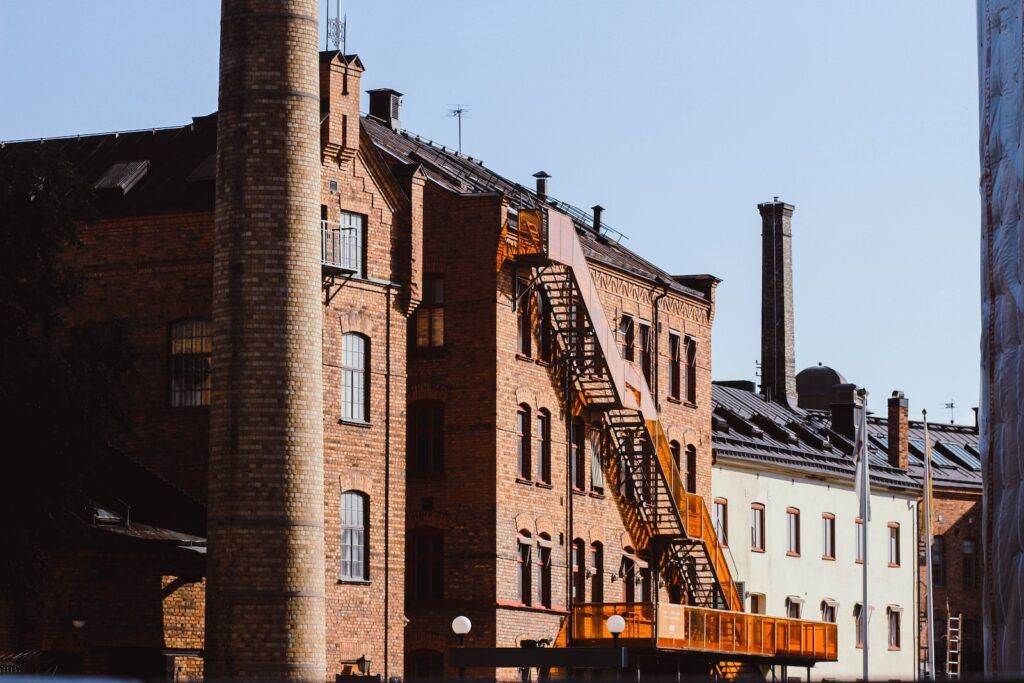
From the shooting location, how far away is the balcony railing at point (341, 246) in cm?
4741

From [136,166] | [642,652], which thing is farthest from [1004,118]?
[136,166]

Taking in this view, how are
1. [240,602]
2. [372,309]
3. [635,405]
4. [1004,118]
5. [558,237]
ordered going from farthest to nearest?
[635,405], [558,237], [372,309], [240,602], [1004,118]

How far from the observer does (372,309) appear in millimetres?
48562

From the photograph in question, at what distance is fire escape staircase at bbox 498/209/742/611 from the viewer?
5234 cm

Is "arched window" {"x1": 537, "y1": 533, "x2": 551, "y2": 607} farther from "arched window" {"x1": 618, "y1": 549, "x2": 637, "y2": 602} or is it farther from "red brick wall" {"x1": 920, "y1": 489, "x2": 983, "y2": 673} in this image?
"red brick wall" {"x1": 920, "y1": 489, "x2": 983, "y2": 673}

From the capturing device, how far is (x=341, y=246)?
48062mm

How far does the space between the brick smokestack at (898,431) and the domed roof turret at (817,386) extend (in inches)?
292

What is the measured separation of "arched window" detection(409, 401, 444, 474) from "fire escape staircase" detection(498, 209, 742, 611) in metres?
3.88

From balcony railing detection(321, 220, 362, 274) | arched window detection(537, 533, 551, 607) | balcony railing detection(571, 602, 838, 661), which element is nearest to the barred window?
balcony railing detection(321, 220, 362, 274)

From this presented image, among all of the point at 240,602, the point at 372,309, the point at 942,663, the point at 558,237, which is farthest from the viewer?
the point at 942,663

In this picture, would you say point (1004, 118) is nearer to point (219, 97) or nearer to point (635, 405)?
point (219, 97)

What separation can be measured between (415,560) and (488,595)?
195 centimetres

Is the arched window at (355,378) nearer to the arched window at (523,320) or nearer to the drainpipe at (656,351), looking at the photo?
the arched window at (523,320)

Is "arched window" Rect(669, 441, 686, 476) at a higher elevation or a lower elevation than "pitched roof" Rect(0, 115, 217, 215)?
lower
